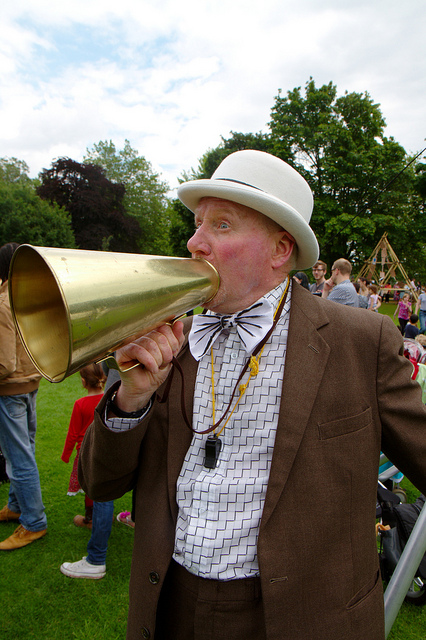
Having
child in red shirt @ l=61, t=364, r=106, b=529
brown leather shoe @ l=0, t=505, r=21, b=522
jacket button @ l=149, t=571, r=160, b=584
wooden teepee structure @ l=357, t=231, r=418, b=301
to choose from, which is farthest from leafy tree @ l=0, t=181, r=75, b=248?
jacket button @ l=149, t=571, r=160, b=584

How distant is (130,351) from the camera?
3.92ft

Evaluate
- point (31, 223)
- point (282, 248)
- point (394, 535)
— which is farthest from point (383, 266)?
point (282, 248)

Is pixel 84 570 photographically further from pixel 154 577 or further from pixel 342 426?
pixel 342 426

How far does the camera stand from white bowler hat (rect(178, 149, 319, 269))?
1430 mm

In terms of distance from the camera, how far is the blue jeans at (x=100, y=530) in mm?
3096

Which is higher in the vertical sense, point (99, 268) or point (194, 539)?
point (99, 268)

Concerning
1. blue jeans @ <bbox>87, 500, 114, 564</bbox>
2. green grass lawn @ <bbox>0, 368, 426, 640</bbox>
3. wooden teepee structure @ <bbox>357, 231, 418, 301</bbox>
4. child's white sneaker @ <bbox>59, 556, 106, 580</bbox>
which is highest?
wooden teepee structure @ <bbox>357, 231, 418, 301</bbox>

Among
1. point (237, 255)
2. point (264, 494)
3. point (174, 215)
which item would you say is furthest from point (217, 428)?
point (174, 215)

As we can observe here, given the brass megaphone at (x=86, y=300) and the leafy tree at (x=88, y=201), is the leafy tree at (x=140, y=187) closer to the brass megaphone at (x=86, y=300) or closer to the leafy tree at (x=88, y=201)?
the leafy tree at (x=88, y=201)

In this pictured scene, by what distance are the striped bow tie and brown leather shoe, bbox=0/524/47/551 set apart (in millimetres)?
3119

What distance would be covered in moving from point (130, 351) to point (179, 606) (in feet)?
3.22

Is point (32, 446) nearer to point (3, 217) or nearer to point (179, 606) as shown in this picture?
point (179, 606)

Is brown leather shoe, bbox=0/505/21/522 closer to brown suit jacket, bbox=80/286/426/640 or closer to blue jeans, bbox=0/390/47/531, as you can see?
blue jeans, bbox=0/390/47/531

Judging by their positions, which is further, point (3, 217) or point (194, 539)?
point (3, 217)
